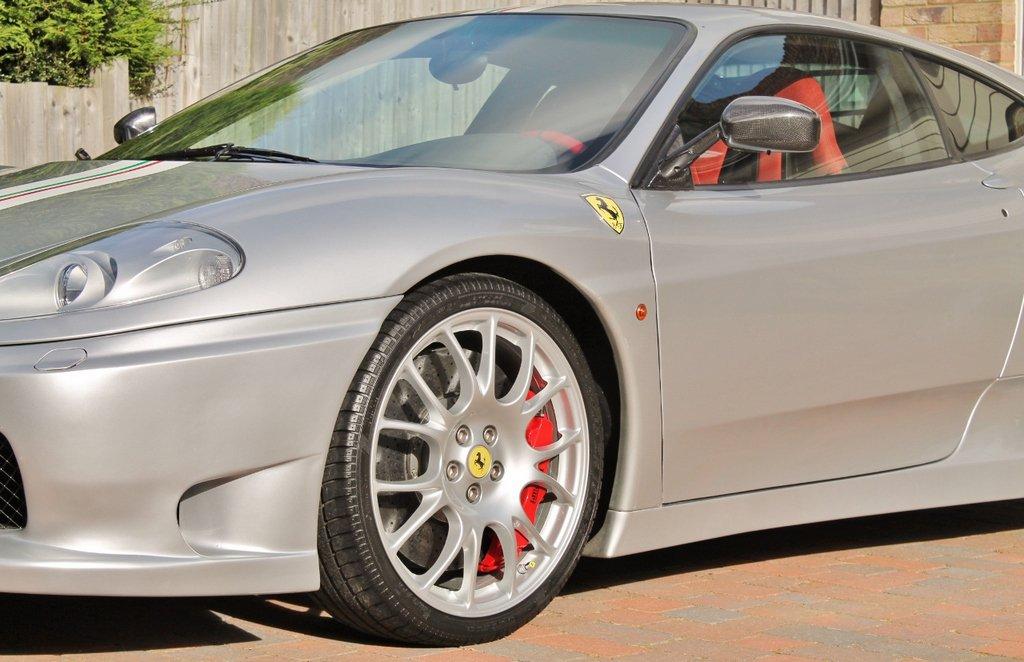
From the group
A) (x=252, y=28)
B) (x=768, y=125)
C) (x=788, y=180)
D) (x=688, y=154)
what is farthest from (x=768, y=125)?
(x=252, y=28)

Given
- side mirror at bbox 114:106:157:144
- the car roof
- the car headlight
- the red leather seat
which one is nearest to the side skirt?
the red leather seat

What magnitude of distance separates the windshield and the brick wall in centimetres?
663

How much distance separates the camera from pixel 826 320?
4098 millimetres

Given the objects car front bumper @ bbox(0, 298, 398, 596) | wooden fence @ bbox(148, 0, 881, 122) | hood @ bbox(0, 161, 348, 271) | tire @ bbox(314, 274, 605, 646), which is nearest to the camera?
car front bumper @ bbox(0, 298, 398, 596)

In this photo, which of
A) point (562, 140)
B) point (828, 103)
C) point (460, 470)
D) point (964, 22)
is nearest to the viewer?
point (460, 470)

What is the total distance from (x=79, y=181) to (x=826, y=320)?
74.6 inches

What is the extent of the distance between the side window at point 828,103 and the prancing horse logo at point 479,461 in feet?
3.30

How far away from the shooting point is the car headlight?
3092 millimetres

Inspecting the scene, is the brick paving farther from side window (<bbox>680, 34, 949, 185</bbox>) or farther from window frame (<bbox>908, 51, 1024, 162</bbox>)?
window frame (<bbox>908, 51, 1024, 162</bbox>)

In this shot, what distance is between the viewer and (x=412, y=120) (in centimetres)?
429

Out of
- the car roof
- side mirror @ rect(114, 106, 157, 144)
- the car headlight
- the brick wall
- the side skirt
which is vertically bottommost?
the side skirt

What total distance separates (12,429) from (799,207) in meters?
2.11

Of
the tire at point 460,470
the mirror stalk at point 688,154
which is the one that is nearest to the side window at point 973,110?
the mirror stalk at point 688,154

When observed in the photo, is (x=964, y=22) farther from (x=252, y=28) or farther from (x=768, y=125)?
(x=768, y=125)
